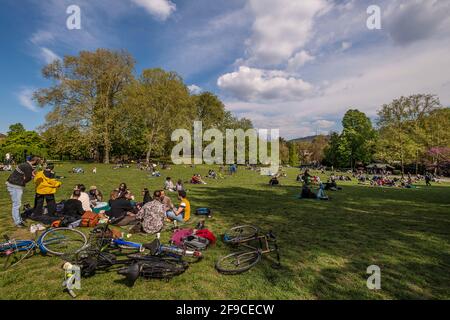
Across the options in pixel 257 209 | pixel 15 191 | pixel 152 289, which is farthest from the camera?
pixel 257 209

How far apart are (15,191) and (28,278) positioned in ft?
15.6

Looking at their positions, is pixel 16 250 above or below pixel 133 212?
below

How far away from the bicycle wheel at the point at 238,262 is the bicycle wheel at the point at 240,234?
1057mm

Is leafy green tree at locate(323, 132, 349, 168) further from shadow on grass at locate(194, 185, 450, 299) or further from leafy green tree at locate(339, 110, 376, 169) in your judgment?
shadow on grass at locate(194, 185, 450, 299)

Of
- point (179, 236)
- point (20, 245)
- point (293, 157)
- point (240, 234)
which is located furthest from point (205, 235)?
point (293, 157)

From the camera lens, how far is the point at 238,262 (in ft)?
17.9

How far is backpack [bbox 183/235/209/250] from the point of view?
6.32 meters

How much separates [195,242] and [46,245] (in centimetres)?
389

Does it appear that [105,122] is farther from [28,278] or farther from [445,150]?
[445,150]

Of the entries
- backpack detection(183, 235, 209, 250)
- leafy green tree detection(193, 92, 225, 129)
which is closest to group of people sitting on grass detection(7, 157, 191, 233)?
backpack detection(183, 235, 209, 250)

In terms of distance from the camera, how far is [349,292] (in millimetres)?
4488

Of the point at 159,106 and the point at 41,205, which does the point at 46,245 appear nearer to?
the point at 41,205

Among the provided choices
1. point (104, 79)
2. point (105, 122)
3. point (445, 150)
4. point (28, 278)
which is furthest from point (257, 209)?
point (445, 150)

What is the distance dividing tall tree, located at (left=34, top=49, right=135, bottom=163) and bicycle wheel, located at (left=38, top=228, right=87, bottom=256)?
126 feet
